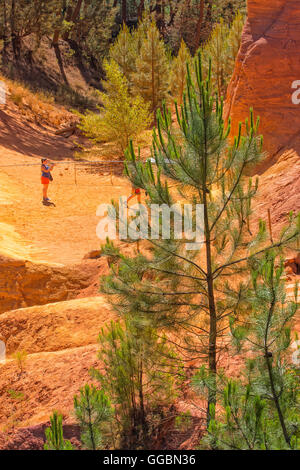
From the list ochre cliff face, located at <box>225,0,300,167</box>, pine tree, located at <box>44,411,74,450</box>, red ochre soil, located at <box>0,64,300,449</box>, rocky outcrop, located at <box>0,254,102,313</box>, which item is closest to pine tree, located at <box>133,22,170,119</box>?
red ochre soil, located at <box>0,64,300,449</box>

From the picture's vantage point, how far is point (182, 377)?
5.06 meters

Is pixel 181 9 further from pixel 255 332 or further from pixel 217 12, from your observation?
pixel 255 332

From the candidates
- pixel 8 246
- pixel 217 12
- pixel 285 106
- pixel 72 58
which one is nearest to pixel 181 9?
pixel 217 12

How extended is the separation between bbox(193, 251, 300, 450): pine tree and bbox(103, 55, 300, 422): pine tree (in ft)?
2.39

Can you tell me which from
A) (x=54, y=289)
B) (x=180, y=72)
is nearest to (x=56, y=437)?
(x=54, y=289)

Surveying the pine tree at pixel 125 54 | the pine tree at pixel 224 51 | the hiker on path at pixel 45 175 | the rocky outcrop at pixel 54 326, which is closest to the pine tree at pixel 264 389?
the rocky outcrop at pixel 54 326

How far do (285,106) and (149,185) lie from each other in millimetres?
9268

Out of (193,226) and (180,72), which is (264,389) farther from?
(180,72)

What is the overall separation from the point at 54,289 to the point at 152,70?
62.8 feet

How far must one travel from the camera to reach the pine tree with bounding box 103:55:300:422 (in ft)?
13.7

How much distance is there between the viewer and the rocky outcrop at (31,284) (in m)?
9.27

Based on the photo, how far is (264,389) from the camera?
3354mm

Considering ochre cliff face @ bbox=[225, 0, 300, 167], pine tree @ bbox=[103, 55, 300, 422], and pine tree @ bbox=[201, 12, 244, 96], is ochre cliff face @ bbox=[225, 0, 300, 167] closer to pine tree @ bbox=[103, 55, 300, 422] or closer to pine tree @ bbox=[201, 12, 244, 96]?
pine tree @ bbox=[103, 55, 300, 422]

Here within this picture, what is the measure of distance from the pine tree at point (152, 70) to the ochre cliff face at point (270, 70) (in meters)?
12.4
